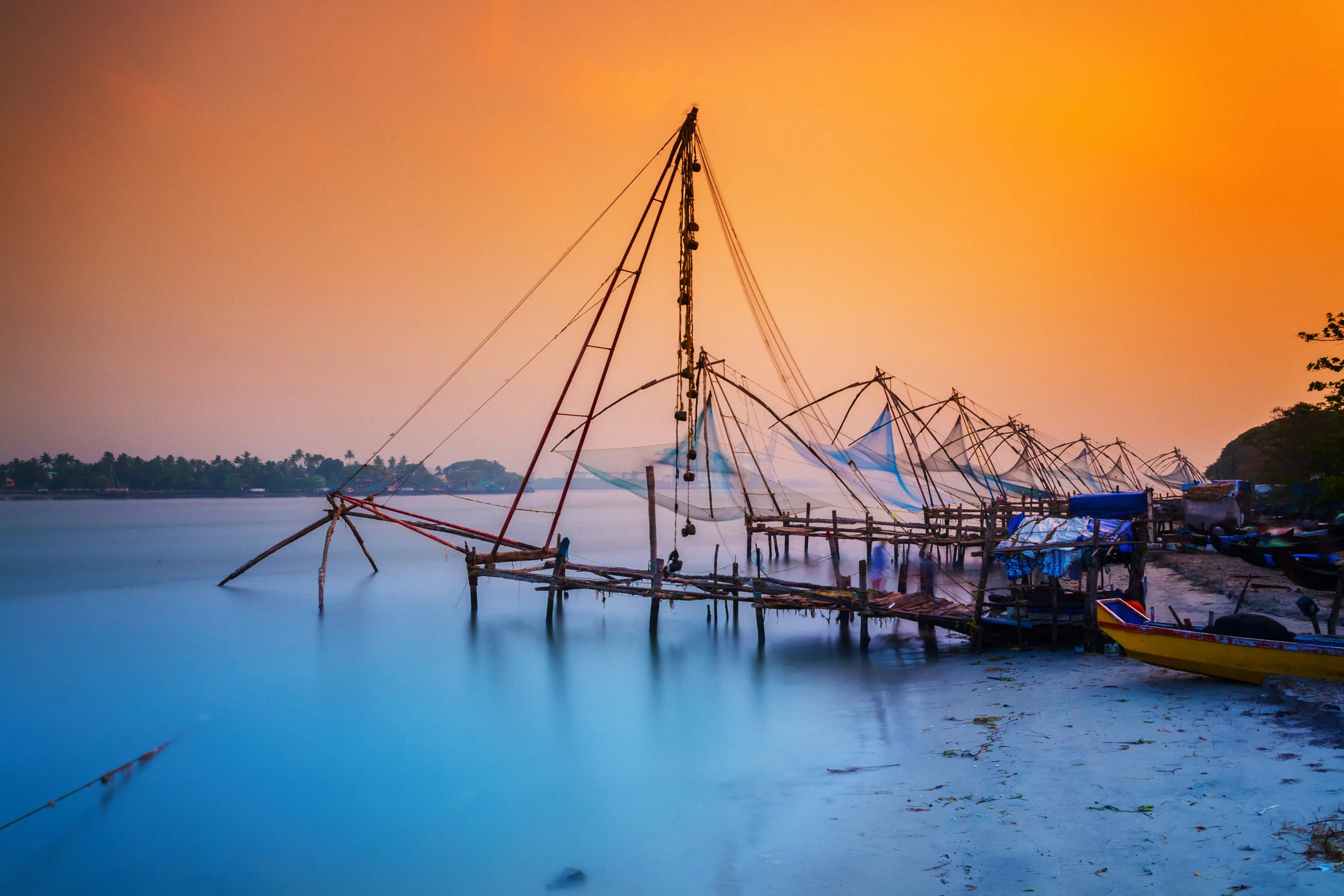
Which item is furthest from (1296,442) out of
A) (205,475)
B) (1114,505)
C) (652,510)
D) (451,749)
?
(205,475)

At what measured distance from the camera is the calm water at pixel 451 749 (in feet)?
20.4

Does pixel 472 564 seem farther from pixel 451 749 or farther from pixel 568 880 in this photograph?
pixel 568 880

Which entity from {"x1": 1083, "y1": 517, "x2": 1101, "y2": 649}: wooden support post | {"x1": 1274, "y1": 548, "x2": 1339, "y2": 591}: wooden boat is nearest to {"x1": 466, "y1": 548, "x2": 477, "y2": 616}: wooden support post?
{"x1": 1083, "y1": 517, "x2": 1101, "y2": 649}: wooden support post

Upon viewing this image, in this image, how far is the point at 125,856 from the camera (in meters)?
6.66

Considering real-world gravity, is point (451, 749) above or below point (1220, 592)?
below

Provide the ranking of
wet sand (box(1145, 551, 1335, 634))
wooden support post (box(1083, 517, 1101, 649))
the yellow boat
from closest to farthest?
1. the yellow boat
2. wooden support post (box(1083, 517, 1101, 649))
3. wet sand (box(1145, 551, 1335, 634))

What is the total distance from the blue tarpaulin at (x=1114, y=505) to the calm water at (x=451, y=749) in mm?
2821

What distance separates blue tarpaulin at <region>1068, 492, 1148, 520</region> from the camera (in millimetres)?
10320

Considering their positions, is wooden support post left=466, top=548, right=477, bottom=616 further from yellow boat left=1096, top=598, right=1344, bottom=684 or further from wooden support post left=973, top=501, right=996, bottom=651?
yellow boat left=1096, top=598, right=1344, bottom=684

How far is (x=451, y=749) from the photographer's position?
366 inches

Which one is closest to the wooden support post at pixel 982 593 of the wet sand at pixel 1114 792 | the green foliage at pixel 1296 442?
the wet sand at pixel 1114 792

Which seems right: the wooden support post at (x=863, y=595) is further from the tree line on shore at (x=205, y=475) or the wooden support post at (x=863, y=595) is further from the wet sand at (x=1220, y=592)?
the tree line on shore at (x=205, y=475)

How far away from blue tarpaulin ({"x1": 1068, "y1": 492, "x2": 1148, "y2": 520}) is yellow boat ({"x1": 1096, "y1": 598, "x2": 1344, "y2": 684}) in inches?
81.9

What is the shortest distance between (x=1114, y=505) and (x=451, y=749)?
9135 mm
